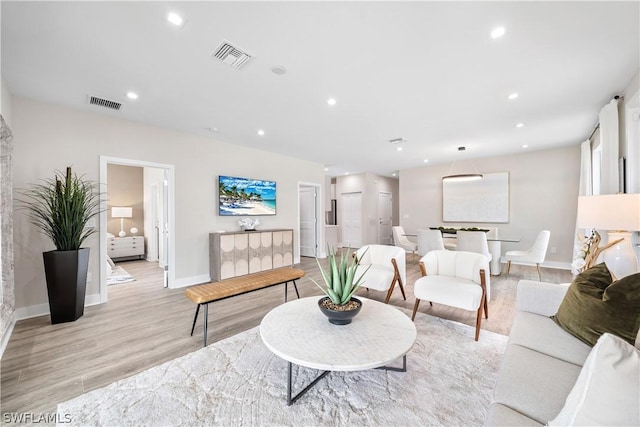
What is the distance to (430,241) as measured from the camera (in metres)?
4.84

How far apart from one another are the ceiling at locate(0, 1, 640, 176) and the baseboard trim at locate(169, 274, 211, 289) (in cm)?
245

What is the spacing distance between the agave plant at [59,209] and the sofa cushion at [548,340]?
13.7 ft

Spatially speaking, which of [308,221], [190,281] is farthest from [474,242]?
[190,281]

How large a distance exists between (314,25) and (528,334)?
2496 mm

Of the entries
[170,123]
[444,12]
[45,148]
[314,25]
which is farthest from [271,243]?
[444,12]

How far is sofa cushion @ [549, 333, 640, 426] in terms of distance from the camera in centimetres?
67

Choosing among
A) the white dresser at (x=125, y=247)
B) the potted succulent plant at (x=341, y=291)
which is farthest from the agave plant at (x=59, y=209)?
the white dresser at (x=125, y=247)

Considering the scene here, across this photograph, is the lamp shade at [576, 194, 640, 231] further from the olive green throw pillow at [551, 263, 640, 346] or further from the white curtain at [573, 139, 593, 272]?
the white curtain at [573, 139, 593, 272]

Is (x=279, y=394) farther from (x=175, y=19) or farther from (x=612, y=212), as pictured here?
(x=612, y=212)

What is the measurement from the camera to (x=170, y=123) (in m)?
3.77

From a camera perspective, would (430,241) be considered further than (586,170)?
Yes

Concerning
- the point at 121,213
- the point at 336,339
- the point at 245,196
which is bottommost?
the point at 336,339

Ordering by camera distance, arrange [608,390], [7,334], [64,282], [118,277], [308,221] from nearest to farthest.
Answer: [608,390]
[7,334]
[64,282]
[118,277]
[308,221]

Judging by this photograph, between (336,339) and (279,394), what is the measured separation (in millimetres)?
525
